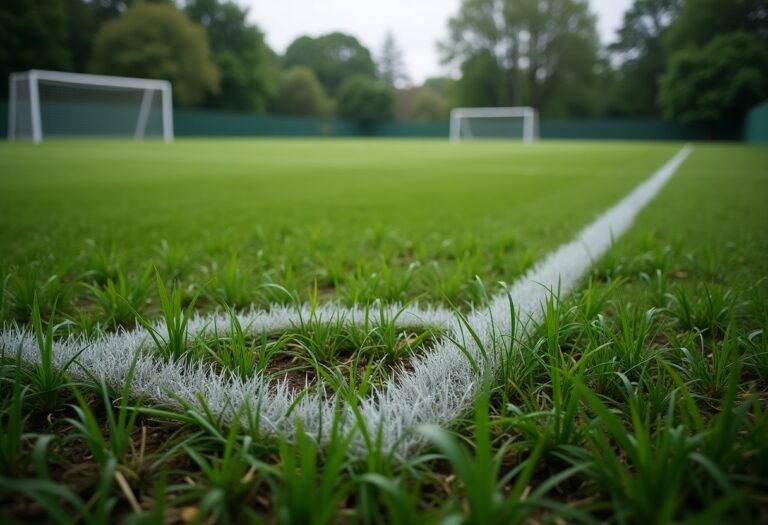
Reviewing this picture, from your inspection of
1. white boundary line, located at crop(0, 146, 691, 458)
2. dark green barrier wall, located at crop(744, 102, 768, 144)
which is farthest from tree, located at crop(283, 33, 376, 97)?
white boundary line, located at crop(0, 146, 691, 458)

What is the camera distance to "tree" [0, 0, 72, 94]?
88.1ft

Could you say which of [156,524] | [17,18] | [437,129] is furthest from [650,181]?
[437,129]

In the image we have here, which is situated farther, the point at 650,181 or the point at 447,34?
the point at 447,34

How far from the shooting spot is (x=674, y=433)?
90 centimetres

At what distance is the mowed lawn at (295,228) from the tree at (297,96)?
4993cm

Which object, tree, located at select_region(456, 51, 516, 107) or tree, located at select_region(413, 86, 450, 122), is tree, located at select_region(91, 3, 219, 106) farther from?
tree, located at select_region(413, 86, 450, 122)

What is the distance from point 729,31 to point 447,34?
2450 centimetres

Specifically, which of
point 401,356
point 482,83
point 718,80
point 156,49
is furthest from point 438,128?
point 401,356

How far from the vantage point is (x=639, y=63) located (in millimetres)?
47188

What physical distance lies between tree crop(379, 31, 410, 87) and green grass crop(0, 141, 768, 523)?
85770 mm

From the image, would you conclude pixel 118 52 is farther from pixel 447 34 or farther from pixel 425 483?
pixel 425 483

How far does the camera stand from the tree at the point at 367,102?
56.1 metres

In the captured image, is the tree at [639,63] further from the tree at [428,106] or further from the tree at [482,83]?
the tree at [428,106]

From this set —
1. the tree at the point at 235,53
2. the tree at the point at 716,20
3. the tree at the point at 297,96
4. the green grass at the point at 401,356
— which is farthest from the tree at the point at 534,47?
the green grass at the point at 401,356
